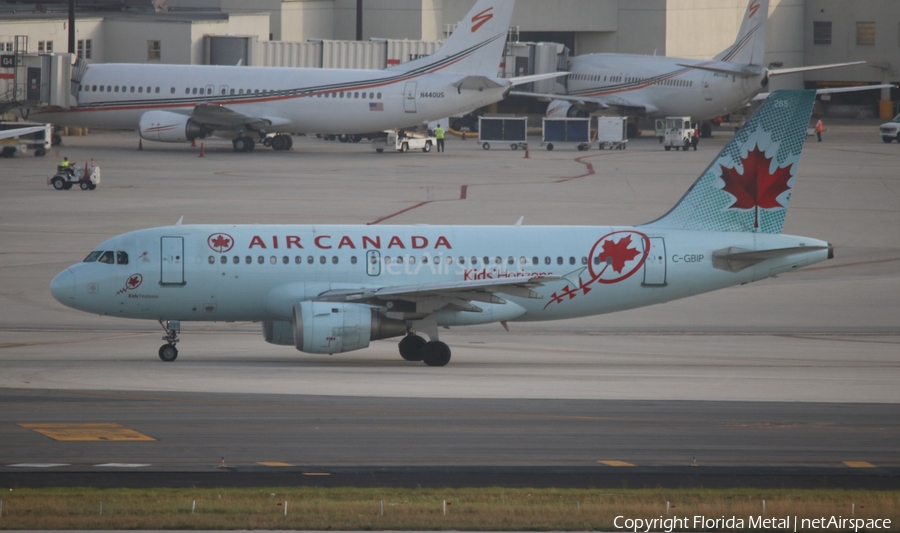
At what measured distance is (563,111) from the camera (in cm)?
9988

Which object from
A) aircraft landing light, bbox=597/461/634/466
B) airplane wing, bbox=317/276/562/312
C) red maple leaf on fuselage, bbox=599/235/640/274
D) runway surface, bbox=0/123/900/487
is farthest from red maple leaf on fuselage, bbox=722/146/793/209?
aircraft landing light, bbox=597/461/634/466

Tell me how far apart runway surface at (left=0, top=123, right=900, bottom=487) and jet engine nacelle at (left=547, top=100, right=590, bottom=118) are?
40289 millimetres

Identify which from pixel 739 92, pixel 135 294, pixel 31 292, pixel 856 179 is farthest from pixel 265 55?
pixel 135 294

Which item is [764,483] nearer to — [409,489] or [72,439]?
[409,489]

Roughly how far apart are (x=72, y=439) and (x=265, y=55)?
7859cm

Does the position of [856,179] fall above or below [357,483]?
above

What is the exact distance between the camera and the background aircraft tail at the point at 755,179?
32719mm

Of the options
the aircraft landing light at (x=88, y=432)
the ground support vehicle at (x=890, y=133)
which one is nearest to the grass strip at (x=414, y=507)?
the aircraft landing light at (x=88, y=432)

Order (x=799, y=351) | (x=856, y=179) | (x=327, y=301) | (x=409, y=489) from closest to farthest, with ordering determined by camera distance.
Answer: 1. (x=409, y=489)
2. (x=327, y=301)
3. (x=799, y=351)
4. (x=856, y=179)

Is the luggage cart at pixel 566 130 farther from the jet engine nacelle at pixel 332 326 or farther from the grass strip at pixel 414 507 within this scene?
the grass strip at pixel 414 507

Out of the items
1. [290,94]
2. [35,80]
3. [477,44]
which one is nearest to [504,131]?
[477,44]

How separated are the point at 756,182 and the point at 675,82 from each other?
2565 inches

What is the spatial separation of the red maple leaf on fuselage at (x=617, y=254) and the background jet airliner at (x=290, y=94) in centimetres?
4710

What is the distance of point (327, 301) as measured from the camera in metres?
29.9
